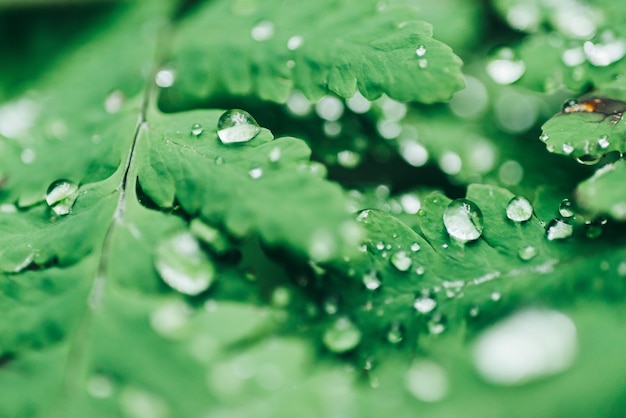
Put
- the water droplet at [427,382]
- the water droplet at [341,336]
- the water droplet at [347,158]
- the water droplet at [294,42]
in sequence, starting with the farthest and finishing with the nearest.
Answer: the water droplet at [347,158]
the water droplet at [294,42]
the water droplet at [341,336]
the water droplet at [427,382]

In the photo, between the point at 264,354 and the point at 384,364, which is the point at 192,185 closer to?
the point at 264,354

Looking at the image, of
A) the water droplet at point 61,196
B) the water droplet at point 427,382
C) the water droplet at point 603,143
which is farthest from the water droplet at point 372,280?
the water droplet at point 61,196

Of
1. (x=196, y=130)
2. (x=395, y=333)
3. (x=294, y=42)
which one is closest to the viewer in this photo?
(x=395, y=333)

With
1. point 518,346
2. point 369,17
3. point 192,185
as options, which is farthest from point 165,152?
point 518,346

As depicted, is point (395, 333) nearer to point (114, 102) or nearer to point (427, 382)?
point (427, 382)

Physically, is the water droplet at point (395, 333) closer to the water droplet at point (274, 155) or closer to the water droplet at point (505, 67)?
the water droplet at point (274, 155)

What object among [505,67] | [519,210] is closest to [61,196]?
[519,210]
